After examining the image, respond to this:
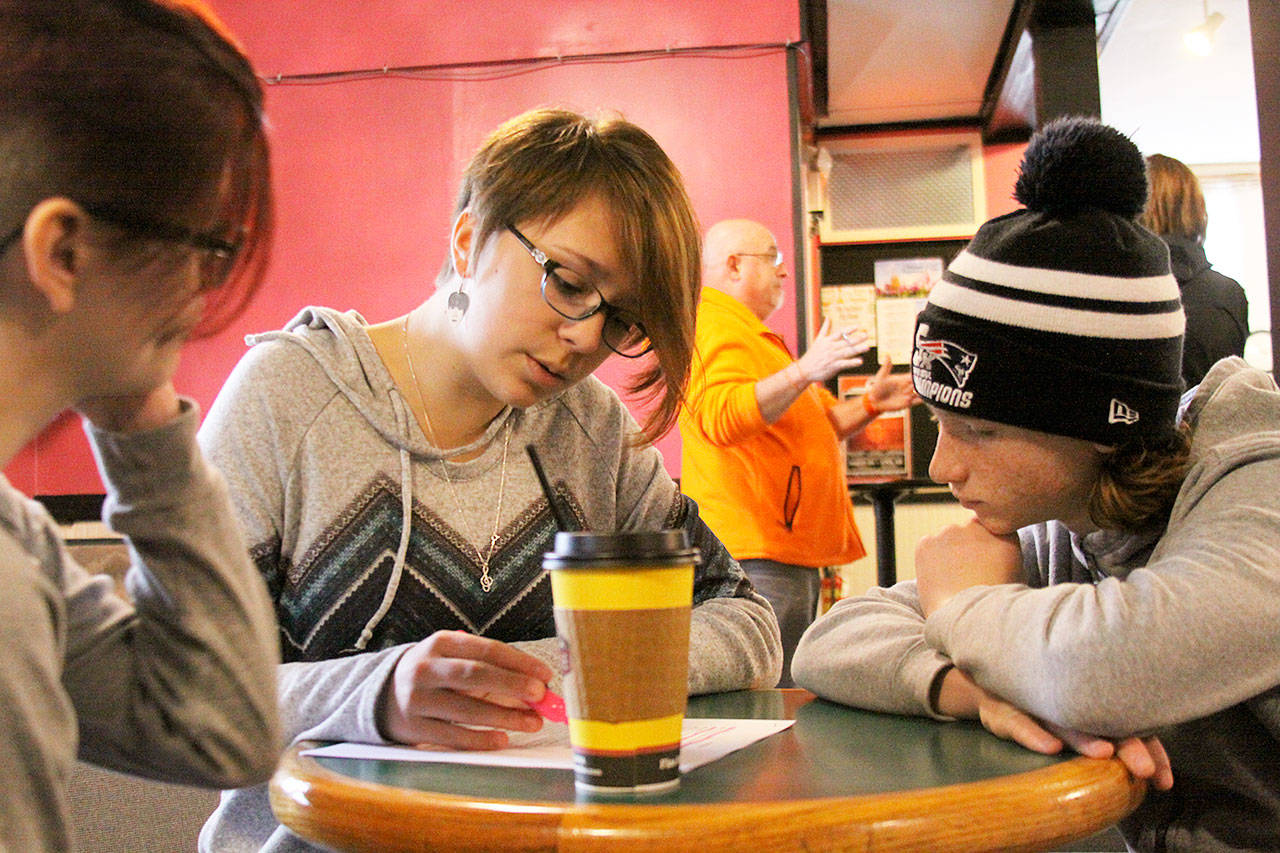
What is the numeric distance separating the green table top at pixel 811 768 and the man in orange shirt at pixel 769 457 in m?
1.84

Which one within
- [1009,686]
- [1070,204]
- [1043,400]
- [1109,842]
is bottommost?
[1109,842]

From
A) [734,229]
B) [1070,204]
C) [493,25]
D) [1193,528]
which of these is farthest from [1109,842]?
[493,25]

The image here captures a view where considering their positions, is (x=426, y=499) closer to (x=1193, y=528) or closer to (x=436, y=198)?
(x=1193, y=528)

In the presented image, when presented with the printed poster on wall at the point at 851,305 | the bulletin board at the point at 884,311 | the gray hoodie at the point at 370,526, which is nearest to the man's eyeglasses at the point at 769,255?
the gray hoodie at the point at 370,526

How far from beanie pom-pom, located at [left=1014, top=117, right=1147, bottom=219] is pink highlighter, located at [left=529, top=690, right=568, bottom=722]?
64 cm

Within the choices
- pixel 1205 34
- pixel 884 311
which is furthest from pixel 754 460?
pixel 1205 34

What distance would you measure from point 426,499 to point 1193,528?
2.42 feet

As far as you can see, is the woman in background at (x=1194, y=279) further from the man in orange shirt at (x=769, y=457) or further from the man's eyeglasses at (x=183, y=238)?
the man's eyeglasses at (x=183, y=238)

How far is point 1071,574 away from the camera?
4.12 feet

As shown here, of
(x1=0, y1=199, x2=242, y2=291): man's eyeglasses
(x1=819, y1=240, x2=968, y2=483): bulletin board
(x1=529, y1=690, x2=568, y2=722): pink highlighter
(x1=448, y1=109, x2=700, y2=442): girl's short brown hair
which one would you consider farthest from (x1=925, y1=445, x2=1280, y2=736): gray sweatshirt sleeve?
(x1=819, y1=240, x2=968, y2=483): bulletin board

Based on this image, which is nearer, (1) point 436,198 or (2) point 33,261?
(2) point 33,261

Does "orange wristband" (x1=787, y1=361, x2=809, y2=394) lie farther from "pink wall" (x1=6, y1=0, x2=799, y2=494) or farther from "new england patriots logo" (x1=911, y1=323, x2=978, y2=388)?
"new england patriots logo" (x1=911, y1=323, x2=978, y2=388)

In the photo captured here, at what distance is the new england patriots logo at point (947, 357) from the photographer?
107 cm

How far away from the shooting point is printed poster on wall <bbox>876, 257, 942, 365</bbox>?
6305 millimetres
